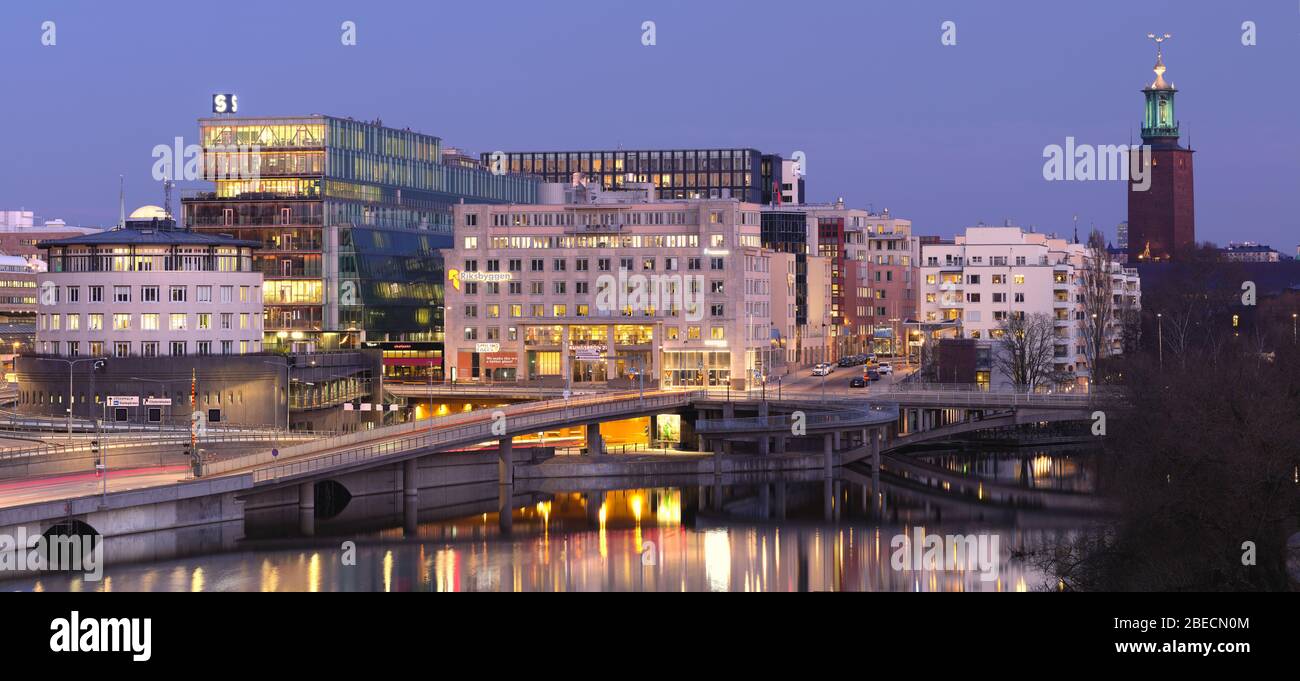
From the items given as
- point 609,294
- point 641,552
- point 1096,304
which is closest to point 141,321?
point 609,294

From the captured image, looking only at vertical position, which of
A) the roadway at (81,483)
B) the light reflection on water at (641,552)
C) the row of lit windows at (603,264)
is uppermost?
the row of lit windows at (603,264)

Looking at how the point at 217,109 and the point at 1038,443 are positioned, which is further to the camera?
the point at 217,109

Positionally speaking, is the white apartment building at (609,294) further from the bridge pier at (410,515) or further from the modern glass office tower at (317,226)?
the bridge pier at (410,515)

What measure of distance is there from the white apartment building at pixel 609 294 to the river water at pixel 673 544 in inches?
1347

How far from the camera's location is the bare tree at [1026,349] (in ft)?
401

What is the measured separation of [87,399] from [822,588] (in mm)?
60065

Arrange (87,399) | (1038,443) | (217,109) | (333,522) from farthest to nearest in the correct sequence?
(217,109) → (1038,443) → (87,399) → (333,522)

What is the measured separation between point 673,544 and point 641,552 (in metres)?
2.47

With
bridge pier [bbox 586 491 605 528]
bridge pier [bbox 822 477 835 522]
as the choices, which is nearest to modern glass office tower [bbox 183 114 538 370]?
bridge pier [bbox 586 491 605 528]

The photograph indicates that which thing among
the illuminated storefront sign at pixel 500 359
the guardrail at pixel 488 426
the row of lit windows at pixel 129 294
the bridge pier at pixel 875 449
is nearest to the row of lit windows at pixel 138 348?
the row of lit windows at pixel 129 294
